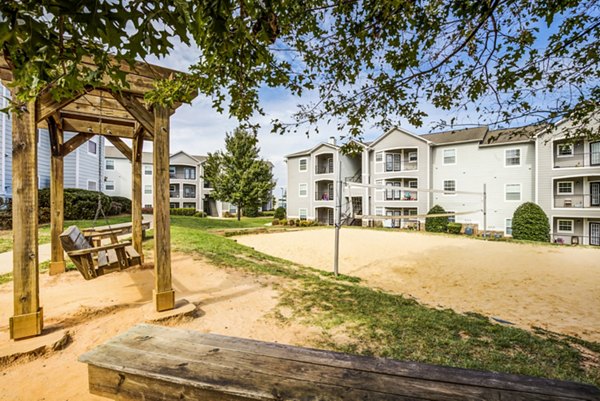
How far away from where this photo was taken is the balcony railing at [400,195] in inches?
1009

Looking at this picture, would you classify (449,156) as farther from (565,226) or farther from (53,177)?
(53,177)

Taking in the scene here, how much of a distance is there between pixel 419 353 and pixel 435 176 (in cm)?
2527

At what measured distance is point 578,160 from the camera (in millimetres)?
19844

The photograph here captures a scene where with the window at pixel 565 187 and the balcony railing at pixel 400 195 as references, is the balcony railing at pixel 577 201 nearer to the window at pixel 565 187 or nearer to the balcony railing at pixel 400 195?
the window at pixel 565 187

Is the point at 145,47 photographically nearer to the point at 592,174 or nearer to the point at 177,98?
the point at 177,98

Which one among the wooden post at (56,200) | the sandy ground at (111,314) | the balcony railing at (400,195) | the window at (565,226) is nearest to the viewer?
the sandy ground at (111,314)

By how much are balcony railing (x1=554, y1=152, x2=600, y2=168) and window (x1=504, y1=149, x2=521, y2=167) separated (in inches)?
85.3

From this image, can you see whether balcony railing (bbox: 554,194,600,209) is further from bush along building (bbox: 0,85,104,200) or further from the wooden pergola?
bush along building (bbox: 0,85,104,200)

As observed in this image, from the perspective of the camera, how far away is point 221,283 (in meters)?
5.85

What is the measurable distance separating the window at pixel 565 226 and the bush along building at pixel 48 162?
30.2 metres

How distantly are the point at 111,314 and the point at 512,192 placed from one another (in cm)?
2682

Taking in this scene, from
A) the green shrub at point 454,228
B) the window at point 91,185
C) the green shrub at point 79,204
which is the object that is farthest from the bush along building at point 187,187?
the green shrub at point 454,228

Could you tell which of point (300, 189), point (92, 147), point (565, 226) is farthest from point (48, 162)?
point (565, 226)

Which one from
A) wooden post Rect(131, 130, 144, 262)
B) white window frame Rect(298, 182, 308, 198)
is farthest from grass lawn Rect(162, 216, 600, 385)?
white window frame Rect(298, 182, 308, 198)
